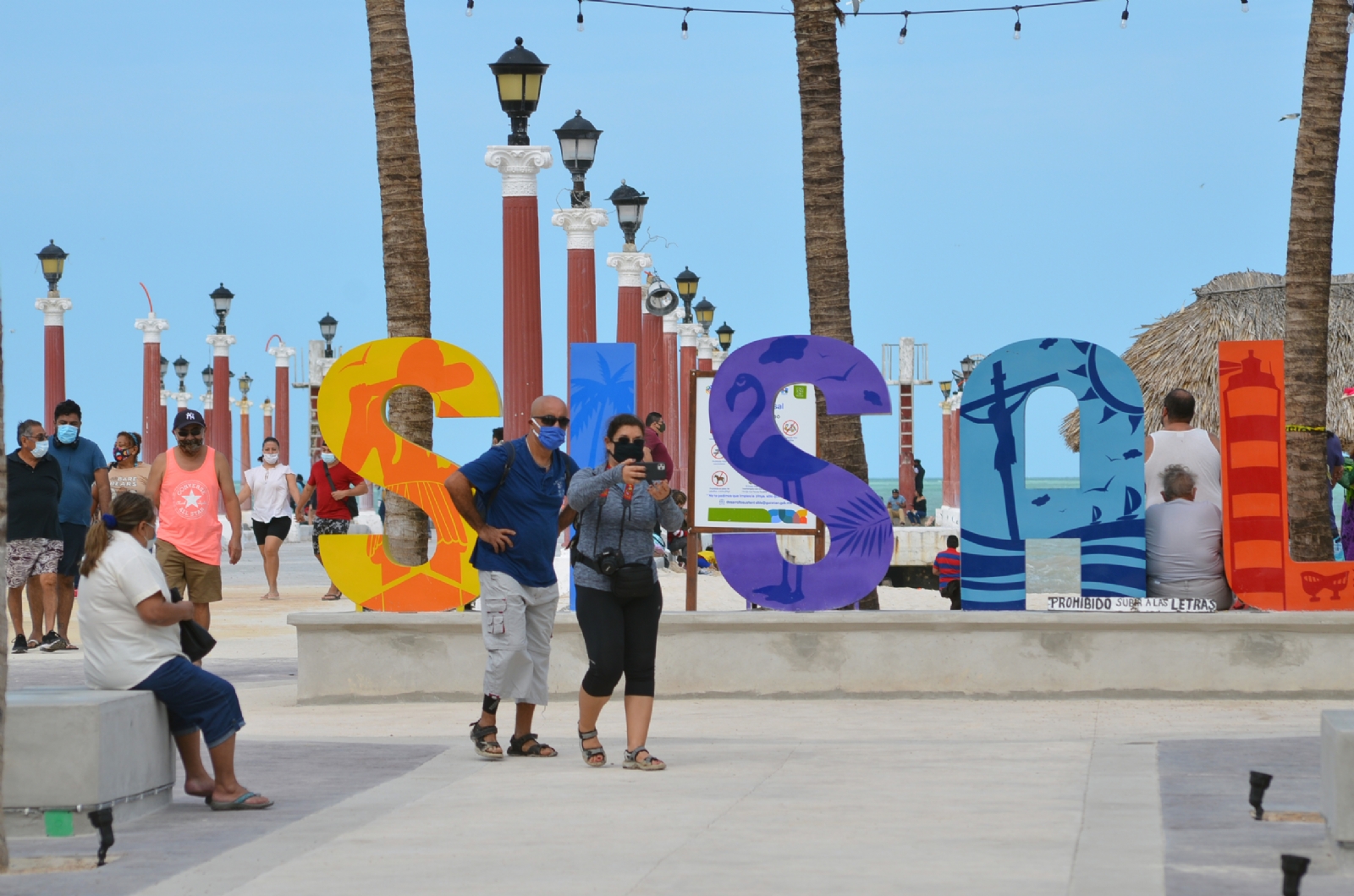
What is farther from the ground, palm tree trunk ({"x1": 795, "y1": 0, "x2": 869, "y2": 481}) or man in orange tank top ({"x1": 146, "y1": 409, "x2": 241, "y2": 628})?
palm tree trunk ({"x1": 795, "y1": 0, "x2": 869, "y2": 481})

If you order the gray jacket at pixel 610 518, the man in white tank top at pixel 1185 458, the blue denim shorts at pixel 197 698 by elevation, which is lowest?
the blue denim shorts at pixel 197 698

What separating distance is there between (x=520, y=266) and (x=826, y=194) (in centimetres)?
463

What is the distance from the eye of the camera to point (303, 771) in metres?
8.65

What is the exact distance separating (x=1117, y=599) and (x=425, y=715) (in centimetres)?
423

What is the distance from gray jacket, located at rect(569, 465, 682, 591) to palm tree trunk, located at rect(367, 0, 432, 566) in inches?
166

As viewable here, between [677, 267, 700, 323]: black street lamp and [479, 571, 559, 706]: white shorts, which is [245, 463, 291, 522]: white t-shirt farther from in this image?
[677, 267, 700, 323]: black street lamp

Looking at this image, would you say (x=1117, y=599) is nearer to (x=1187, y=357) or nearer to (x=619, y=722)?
(x=619, y=722)

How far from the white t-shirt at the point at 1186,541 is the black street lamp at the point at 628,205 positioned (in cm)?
1603

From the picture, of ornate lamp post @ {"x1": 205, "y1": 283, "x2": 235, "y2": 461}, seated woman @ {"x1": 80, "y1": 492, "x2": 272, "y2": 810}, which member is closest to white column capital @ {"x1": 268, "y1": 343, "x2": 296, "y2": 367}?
ornate lamp post @ {"x1": 205, "y1": 283, "x2": 235, "y2": 461}

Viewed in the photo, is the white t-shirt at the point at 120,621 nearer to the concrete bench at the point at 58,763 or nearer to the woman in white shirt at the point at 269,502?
the concrete bench at the point at 58,763

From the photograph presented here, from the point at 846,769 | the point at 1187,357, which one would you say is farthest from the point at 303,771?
the point at 1187,357

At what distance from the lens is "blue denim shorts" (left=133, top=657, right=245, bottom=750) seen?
7.45 metres

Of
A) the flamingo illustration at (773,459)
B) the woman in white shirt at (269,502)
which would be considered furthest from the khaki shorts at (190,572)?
the woman in white shirt at (269,502)

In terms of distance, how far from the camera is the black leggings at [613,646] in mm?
8617
